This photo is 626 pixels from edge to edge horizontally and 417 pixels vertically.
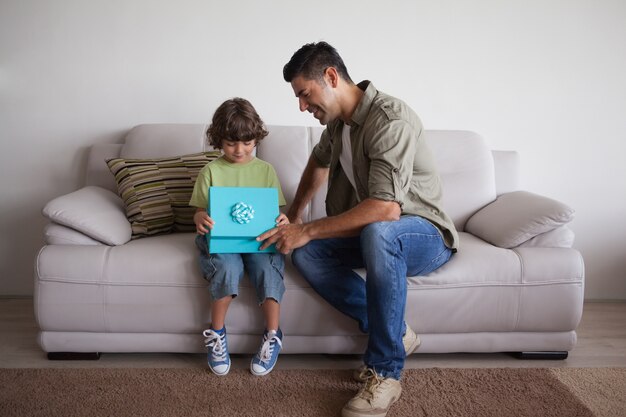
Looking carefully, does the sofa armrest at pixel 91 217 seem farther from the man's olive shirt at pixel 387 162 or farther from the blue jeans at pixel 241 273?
the man's olive shirt at pixel 387 162

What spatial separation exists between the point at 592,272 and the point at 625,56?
113cm

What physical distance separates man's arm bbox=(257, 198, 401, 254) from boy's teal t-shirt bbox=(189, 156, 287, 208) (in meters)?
0.19

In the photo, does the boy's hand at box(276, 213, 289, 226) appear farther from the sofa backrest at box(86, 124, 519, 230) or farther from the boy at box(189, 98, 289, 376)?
the sofa backrest at box(86, 124, 519, 230)

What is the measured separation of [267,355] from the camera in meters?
1.81

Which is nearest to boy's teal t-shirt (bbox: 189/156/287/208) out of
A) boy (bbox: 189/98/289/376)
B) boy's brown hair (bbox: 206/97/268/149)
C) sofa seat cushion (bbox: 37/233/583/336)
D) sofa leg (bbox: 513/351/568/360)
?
boy (bbox: 189/98/289/376)

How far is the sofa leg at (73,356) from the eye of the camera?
6.29ft

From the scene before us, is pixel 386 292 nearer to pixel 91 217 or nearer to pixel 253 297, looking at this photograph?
pixel 253 297

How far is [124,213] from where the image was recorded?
215 centimetres

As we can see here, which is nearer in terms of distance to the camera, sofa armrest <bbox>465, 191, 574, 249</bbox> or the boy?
the boy

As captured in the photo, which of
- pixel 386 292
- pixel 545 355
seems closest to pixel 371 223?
pixel 386 292

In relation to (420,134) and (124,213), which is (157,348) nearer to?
(124,213)

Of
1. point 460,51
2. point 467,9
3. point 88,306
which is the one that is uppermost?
point 467,9

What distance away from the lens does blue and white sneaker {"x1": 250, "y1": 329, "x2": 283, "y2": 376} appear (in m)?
1.81

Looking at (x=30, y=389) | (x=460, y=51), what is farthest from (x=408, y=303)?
(x=460, y=51)
